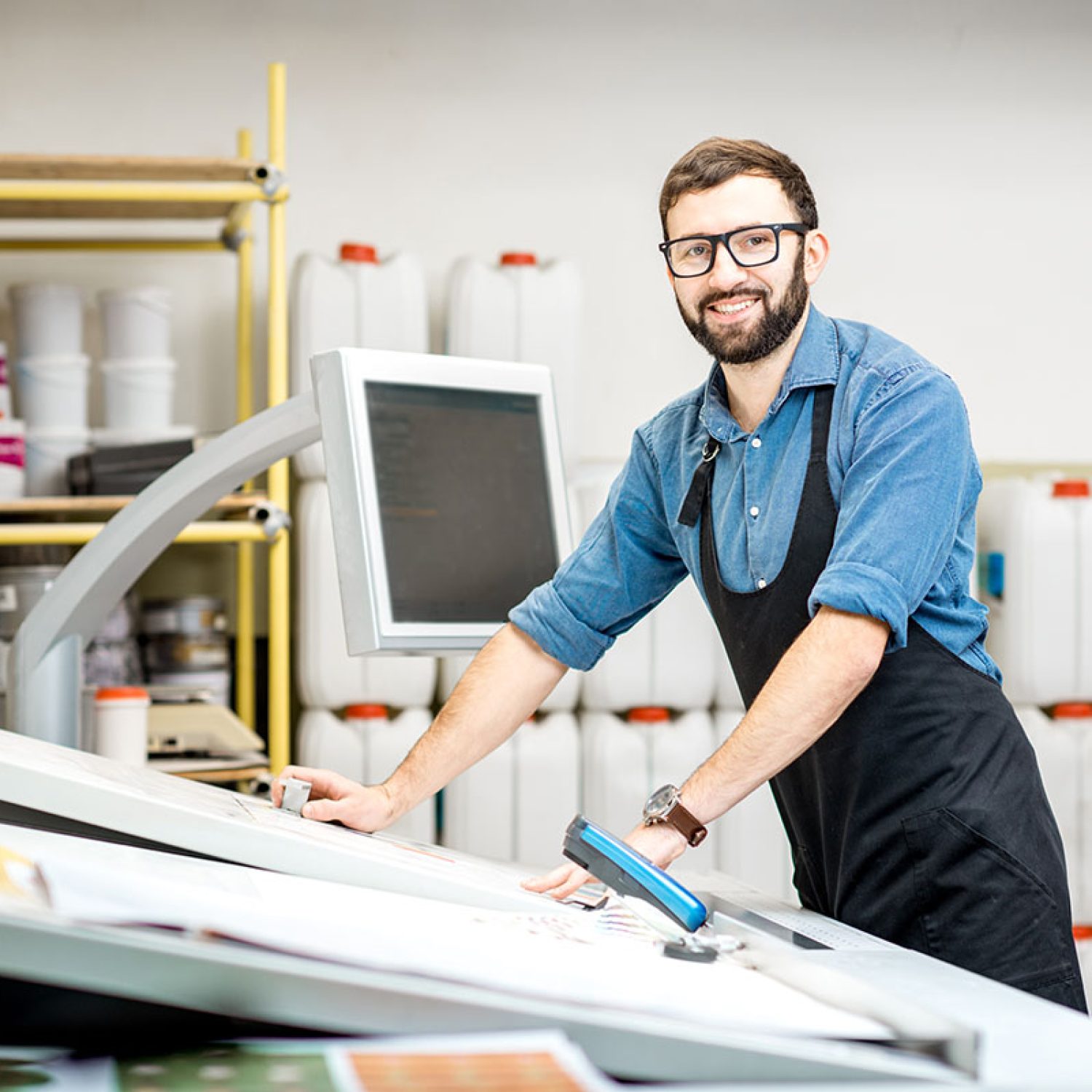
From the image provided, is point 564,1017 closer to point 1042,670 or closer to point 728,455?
point 728,455

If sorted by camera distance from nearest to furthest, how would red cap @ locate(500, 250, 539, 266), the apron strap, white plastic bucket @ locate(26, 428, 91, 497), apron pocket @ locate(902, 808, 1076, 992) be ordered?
apron pocket @ locate(902, 808, 1076, 992) < the apron strap < white plastic bucket @ locate(26, 428, 91, 497) < red cap @ locate(500, 250, 539, 266)

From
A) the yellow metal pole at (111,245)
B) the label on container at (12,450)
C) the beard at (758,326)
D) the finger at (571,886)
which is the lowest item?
the finger at (571,886)

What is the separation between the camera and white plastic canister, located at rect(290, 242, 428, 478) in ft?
9.43

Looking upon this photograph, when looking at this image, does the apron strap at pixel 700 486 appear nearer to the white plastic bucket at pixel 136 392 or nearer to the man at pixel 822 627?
the man at pixel 822 627

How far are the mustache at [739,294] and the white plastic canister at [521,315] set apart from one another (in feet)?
5.10

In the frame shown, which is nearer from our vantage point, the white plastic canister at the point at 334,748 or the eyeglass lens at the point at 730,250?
the eyeglass lens at the point at 730,250

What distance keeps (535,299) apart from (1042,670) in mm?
1306

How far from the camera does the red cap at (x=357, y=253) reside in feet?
→ 9.60

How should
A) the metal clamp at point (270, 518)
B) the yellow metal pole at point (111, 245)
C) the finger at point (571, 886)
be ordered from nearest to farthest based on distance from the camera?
the finger at point (571, 886)
the metal clamp at point (270, 518)
the yellow metal pole at point (111, 245)

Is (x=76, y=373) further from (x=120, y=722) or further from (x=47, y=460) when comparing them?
(x=120, y=722)

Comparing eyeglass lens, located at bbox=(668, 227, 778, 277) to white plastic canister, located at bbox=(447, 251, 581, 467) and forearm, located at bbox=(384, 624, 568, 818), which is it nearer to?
forearm, located at bbox=(384, 624, 568, 818)

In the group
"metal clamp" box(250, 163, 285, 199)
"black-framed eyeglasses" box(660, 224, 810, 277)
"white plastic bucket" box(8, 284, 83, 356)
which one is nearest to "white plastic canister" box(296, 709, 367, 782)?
"white plastic bucket" box(8, 284, 83, 356)

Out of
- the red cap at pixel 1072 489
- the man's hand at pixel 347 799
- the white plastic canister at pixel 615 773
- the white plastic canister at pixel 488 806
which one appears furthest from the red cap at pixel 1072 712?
the man's hand at pixel 347 799

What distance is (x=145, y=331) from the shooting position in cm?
283
